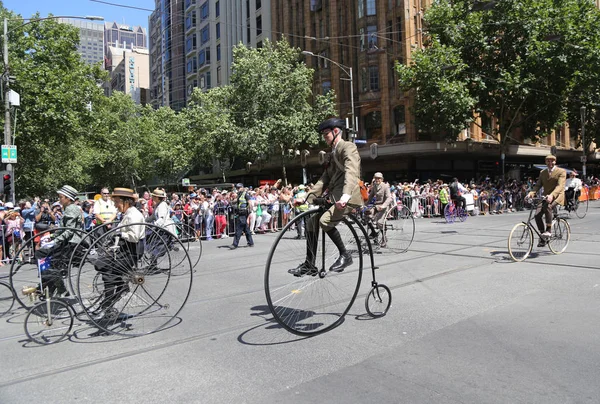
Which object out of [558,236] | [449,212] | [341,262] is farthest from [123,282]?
[449,212]

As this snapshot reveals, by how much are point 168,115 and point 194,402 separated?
180ft

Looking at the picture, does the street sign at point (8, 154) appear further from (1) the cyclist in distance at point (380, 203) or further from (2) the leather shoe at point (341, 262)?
(2) the leather shoe at point (341, 262)

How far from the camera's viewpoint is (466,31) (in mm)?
31266

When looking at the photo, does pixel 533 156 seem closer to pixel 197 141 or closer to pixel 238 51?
pixel 238 51

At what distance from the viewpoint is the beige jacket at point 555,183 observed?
9.62 m

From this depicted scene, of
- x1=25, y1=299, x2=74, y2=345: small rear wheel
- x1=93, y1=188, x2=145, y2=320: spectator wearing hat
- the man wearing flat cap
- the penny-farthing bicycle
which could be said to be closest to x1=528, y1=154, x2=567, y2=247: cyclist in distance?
the penny-farthing bicycle

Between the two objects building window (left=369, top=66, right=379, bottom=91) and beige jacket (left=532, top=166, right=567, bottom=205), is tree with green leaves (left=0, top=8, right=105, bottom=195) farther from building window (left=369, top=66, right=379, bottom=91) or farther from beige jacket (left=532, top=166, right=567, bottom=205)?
beige jacket (left=532, top=166, right=567, bottom=205)

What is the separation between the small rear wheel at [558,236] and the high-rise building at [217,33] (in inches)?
1891

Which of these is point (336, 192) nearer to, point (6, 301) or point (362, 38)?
point (6, 301)

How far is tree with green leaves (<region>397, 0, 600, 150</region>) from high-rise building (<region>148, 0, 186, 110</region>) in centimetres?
5170

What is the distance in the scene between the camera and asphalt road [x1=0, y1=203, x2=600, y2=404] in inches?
150

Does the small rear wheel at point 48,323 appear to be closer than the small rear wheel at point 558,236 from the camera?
Yes

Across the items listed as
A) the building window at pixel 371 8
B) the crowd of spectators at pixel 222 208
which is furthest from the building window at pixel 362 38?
the crowd of spectators at pixel 222 208

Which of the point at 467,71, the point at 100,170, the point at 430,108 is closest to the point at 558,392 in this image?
the point at 430,108
